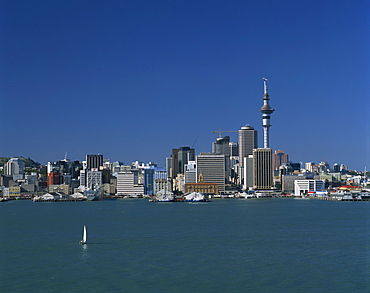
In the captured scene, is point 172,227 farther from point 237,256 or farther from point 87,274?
point 87,274

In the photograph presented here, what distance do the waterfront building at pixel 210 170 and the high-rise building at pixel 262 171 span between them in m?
14.4

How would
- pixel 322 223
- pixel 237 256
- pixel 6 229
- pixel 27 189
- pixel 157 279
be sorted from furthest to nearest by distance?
pixel 27 189, pixel 322 223, pixel 6 229, pixel 237 256, pixel 157 279

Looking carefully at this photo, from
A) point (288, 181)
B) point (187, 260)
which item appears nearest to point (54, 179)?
point (288, 181)

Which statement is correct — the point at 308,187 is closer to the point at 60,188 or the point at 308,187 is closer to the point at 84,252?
the point at 60,188

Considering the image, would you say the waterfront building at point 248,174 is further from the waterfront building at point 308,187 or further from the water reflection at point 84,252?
the water reflection at point 84,252

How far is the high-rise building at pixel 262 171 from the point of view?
6560 inches

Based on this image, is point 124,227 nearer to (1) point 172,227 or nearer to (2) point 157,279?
(1) point 172,227

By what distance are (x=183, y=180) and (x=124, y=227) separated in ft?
419

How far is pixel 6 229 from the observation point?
44.1 m

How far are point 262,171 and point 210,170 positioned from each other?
19.0m

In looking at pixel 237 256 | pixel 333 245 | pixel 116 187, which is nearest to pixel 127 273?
pixel 237 256

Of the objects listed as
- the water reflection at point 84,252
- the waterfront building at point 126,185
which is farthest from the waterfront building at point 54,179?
the water reflection at point 84,252

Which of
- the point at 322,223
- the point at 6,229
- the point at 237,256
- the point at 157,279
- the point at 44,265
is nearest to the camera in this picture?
the point at 157,279

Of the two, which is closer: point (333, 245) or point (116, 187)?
point (333, 245)
